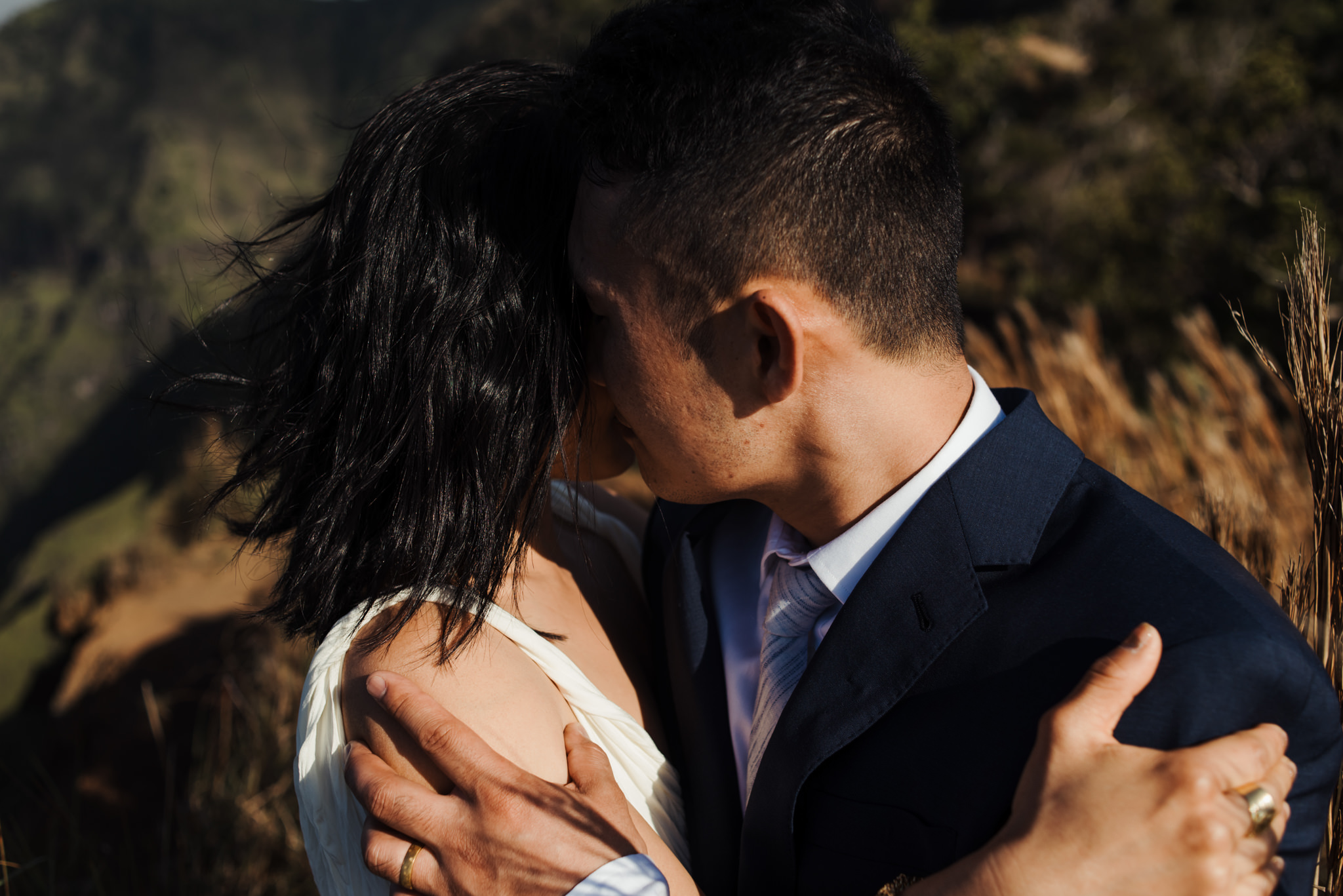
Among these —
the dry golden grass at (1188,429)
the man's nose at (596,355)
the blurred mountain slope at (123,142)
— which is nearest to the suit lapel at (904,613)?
the man's nose at (596,355)

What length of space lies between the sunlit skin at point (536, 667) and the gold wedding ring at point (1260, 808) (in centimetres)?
79

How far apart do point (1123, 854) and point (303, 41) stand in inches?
2008

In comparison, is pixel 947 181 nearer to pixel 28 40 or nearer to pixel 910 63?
pixel 910 63

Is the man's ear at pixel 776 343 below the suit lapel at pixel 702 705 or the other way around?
the other way around

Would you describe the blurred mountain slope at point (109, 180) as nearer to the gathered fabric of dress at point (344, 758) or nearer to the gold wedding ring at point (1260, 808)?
the gathered fabric of dress at point (344, 758)

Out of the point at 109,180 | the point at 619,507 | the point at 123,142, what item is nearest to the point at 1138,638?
the point at 619,507

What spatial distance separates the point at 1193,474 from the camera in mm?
3896

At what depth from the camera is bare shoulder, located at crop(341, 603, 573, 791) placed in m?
1.34

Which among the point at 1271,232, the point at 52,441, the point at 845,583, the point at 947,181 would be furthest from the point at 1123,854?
the point at 52,441

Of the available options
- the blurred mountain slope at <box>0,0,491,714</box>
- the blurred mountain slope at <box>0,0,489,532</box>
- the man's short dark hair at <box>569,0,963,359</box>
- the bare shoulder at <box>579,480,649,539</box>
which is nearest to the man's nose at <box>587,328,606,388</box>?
the man's short dark hair at <box>569,0,963,359</box>

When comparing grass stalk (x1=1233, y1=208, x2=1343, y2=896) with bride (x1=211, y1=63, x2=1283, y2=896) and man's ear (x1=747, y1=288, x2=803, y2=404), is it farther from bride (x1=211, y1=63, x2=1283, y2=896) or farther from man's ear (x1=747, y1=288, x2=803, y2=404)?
bride (x1=211, y1=63, x2=1283, y2=896)

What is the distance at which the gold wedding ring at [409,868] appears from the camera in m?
1.25

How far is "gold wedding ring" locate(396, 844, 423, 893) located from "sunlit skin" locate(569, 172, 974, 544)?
2.47ft

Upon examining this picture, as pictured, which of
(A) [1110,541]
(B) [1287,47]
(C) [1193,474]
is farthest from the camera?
(B) [1287,47]
